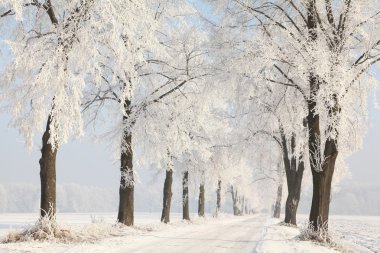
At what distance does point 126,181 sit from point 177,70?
5.18m

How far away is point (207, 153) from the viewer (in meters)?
28.7

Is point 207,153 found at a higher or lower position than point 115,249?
higher

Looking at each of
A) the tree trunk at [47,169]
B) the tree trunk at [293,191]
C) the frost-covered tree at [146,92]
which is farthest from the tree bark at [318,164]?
the tree trunk at [293,191]

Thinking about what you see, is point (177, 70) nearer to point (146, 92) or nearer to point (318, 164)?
point (146, 92)

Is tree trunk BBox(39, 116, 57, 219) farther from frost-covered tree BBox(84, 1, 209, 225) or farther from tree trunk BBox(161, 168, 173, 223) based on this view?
tree trunk BBox(161, 168, 173, 223)

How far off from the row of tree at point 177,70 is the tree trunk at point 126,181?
0.14 feet

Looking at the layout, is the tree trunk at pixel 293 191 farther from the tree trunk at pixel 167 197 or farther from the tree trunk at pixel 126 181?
→ the tree trunk at pixel 126 181

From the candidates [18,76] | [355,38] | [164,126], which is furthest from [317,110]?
[18,76]

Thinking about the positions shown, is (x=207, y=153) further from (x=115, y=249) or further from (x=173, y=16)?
(x=115, y=249)

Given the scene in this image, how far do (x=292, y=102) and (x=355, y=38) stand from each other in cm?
304

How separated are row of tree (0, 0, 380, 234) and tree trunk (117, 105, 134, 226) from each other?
4cm

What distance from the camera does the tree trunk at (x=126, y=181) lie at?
62.4 ft

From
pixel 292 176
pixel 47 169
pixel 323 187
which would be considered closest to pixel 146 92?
pixel 47 169

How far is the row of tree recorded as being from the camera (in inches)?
488
